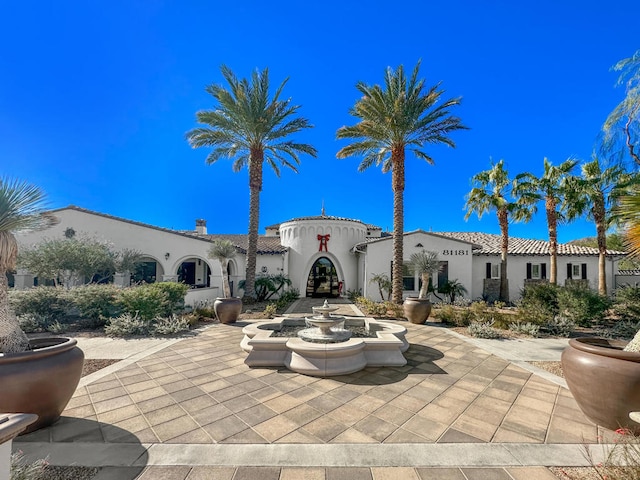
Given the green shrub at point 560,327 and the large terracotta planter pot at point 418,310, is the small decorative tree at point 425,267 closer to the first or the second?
Answer: the large terracotta planter pot at point 418,310

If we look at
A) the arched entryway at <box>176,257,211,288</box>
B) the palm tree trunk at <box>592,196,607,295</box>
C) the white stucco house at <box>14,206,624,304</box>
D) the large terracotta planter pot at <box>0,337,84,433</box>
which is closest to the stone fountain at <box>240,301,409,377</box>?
the large terracotta planter pot at <box>0,337,84,433</box>

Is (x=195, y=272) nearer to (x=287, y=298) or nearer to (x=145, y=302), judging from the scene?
(x=287, y=298)

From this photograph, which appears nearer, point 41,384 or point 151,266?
point 41,384

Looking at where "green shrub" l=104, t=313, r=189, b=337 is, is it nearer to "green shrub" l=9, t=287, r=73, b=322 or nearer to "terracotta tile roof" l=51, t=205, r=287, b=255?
"green shrub" l=9, t=287, r=73, b=322

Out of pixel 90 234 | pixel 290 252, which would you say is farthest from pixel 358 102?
pixel 90 234

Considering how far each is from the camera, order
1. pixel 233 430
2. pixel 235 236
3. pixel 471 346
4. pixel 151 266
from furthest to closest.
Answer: pixel 235 236 < pixel 151 266 < pixel 471 346 < pixel 233 430

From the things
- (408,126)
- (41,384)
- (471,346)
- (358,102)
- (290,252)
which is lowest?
(471,346)

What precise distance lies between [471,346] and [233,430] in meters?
7.49

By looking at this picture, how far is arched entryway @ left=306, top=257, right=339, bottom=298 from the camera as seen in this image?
2327cm

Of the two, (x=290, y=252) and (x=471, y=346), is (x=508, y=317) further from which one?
(x=290, y=252)

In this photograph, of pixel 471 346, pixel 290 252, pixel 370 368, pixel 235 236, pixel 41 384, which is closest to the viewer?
pixel 41 384

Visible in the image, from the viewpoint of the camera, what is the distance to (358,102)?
50.3 feet

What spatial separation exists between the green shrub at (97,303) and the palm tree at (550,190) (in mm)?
22999

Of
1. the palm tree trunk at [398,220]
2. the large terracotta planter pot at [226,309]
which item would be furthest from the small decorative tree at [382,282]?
the large terracotta planter pot at [226,309]
